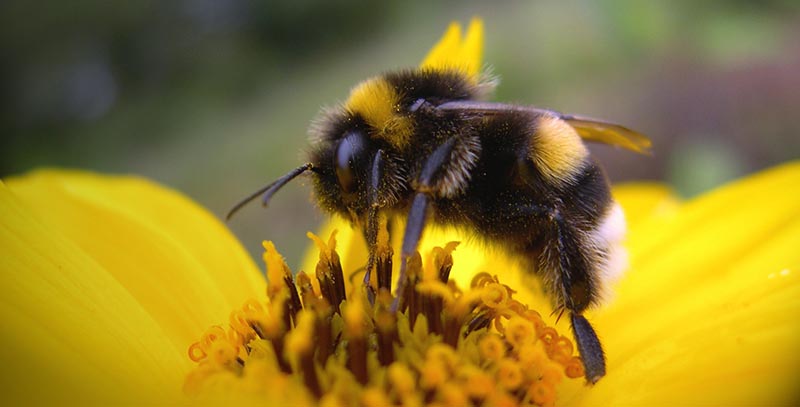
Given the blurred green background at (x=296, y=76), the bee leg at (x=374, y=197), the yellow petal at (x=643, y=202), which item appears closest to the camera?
the bee leg at (x=374, y=197)

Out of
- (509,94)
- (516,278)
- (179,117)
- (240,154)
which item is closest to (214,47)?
(179,117)

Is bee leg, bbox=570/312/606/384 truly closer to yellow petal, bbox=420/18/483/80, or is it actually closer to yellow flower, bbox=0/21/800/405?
yellow flower, bbox=0/21/800/405

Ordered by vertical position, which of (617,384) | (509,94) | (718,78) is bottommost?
(718,78)

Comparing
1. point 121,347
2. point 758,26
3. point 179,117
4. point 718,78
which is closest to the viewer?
point 121,347

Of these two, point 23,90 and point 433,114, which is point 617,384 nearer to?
point 433,114

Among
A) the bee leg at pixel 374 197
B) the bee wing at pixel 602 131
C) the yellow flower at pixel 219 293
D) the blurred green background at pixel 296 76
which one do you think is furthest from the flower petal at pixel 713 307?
the blurred green background at pixel 296 76

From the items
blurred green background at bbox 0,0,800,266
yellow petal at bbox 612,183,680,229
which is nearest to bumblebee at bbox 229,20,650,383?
yellow petal at bbox 612,183,680,229

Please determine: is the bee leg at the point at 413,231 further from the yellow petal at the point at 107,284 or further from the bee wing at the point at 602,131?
the yellow petal at the point at 107,284
